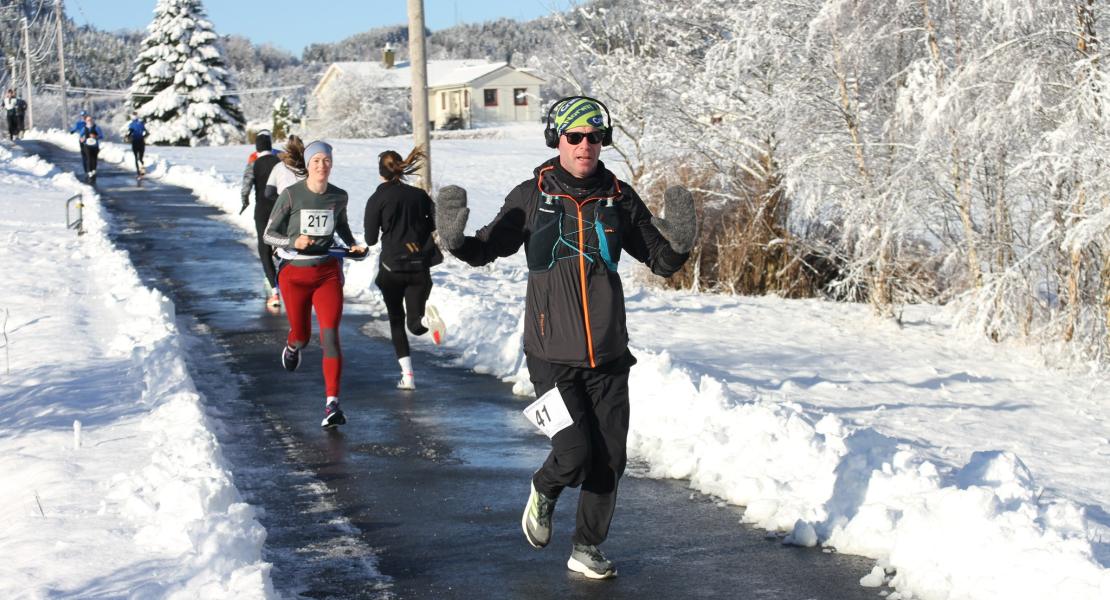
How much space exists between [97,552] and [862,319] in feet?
42.1

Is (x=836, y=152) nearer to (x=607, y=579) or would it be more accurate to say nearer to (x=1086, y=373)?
(x=1086, y=373)

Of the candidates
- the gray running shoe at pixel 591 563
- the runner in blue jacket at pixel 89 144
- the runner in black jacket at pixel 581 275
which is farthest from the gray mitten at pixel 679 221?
the runner in blue jacket at pixel 89 144

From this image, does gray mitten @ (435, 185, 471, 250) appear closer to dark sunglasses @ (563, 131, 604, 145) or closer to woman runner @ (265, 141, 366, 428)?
dark sunglasses @ (563, 131, 604, 145)

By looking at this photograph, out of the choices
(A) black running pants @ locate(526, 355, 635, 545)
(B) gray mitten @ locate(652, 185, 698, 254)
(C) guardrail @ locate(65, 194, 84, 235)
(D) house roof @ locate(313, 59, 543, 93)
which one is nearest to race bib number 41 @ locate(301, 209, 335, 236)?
(A) black running pants @ locate(526, 355, 635, 545)

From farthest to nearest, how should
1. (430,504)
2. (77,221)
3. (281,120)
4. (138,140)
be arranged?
(281,120) < (138,140) < (77,221) < (430,504)

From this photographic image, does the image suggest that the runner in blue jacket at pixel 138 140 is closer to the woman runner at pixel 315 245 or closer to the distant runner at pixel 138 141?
the distant runner at pixel 138 141

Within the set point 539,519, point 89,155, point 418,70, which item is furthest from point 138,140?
point 539,519

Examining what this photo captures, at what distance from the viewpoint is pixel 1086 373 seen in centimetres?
1391

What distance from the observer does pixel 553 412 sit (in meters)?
5.28

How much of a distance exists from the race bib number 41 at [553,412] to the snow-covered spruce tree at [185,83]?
213ft

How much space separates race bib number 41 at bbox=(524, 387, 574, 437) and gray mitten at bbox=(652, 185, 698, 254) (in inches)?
31.1

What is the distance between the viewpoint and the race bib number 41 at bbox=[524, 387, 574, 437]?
526cm

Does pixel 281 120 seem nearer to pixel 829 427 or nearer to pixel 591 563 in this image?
pixel 829 427

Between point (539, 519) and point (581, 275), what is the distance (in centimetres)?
108
